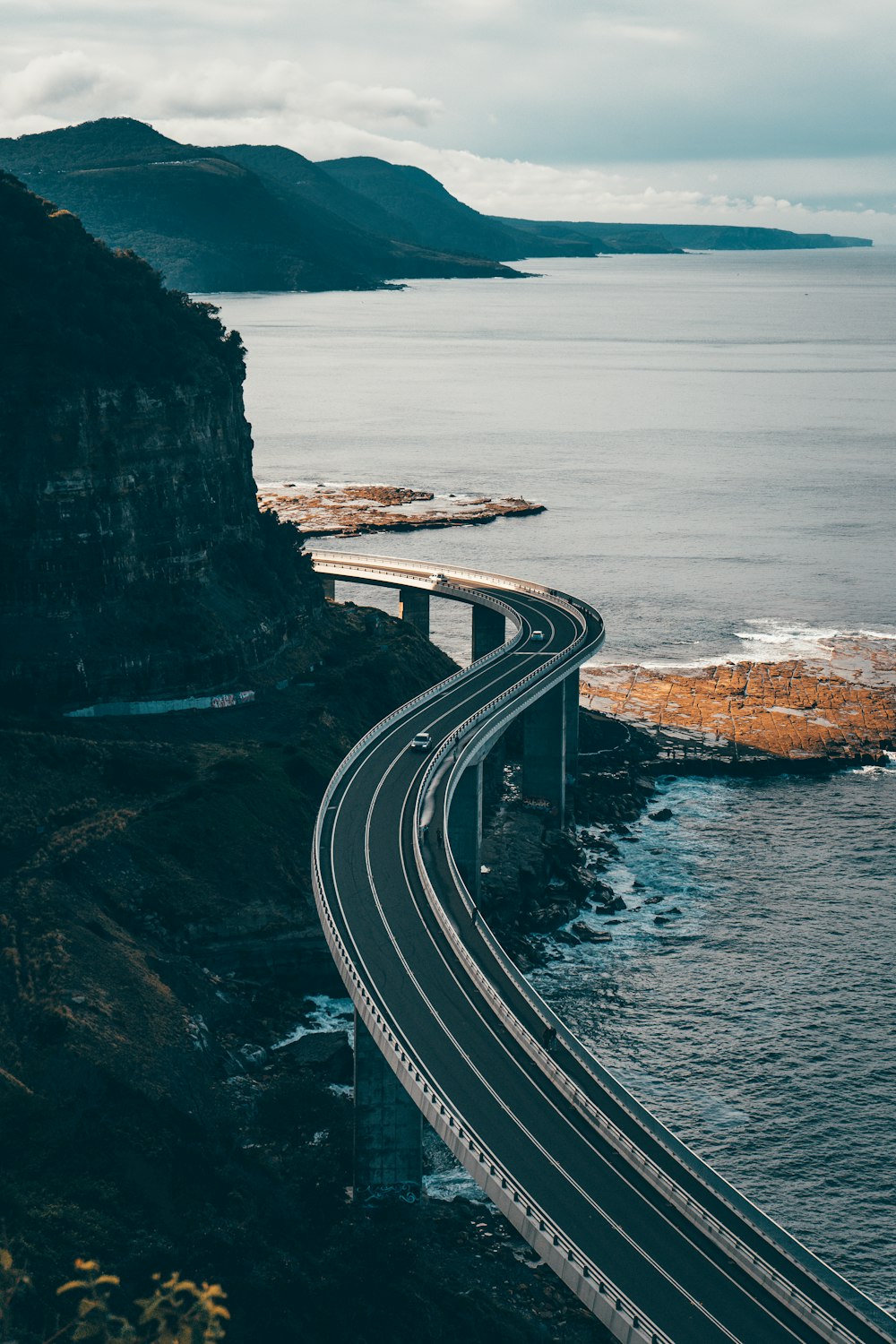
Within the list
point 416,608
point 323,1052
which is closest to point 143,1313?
point 323,1052

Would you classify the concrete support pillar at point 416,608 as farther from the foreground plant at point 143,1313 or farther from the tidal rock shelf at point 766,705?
the foreground plant at point 143,1313

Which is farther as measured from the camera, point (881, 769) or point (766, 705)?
point (766, 705)

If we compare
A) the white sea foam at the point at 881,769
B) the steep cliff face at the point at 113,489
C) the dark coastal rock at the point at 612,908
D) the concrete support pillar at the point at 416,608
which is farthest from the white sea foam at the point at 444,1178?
the concrete support pillar at the point at 416,608

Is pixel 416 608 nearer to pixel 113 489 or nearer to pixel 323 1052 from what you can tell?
pixel 113 489

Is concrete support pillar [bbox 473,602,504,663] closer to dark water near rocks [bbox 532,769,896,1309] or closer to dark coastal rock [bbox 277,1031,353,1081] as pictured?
dark water near rocks [bbox 532,769,896,1309]

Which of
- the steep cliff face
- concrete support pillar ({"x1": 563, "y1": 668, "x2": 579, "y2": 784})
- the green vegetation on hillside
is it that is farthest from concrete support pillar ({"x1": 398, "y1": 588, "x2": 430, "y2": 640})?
the green vegetation on hillside
